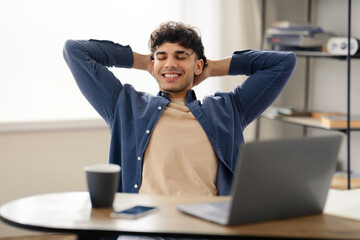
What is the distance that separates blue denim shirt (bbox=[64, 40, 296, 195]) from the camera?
188cm

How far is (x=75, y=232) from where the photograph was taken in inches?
41.2

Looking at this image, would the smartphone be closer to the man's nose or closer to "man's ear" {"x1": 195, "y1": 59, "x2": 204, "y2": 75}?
the man's nose

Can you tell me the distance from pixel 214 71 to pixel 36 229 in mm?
1252

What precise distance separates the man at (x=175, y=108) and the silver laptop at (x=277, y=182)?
0.64 meters

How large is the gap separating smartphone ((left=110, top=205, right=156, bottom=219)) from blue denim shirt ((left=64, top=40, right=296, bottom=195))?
2.18 feet

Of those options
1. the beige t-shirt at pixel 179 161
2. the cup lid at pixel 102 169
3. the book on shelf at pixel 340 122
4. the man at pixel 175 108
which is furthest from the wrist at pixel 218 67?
the book on shelf at pixel 340 122

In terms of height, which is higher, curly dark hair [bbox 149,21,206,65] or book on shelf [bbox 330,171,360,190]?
curly dark hair [bbox 149,21,206,65]

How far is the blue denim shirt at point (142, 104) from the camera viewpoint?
1881 mm

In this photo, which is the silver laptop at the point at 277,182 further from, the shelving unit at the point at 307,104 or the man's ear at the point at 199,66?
the shelving unit at the point at 307,104

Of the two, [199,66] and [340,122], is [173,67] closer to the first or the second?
[199,66]

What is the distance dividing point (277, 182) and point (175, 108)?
93cm

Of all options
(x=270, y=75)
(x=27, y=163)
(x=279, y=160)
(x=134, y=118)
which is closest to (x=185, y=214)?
(x=279, y=160)

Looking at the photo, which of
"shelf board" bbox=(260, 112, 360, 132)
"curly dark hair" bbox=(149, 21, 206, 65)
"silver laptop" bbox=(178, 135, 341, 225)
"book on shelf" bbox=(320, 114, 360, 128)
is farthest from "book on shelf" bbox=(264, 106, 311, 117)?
"silver laptop" bbox=(178, 135, 341, 225)

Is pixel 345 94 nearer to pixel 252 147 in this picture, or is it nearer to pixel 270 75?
pixel 270 75
